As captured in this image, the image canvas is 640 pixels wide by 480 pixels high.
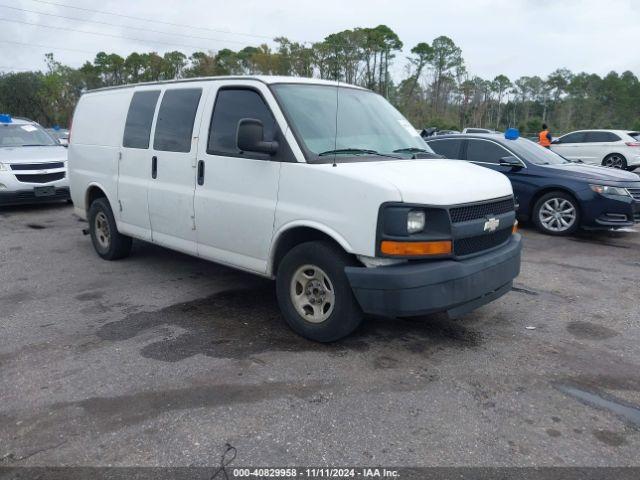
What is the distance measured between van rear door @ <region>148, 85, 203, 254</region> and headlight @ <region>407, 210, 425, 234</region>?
2.27m

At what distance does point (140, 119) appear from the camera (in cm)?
584

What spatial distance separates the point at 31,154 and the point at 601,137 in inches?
694

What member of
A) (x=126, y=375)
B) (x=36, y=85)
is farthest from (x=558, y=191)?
(x=36, y=85)

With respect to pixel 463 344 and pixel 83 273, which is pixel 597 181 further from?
pixel 83 273

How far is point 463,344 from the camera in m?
4.29

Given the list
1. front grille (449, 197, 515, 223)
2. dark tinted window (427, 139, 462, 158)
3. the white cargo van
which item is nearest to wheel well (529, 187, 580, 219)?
dark tinted window (427, 139, 462, 158)

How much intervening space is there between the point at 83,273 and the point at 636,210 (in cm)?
799

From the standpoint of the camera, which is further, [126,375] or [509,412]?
[126,375]

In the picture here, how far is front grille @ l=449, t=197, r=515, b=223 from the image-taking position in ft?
12.7

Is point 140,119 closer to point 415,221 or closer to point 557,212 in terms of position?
point 415,221

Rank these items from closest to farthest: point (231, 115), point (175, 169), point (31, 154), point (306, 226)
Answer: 1. point (306, 226)
2. point (231, 115)
3. point (175, 169)
4. point (31, 154)

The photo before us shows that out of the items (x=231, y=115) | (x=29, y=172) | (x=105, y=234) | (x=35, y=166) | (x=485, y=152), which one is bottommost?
(x=105, y=234)

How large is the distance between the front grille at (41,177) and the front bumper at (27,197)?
0.64ft

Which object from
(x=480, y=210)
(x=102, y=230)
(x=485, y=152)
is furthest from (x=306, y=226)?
(x=485, y=152)
